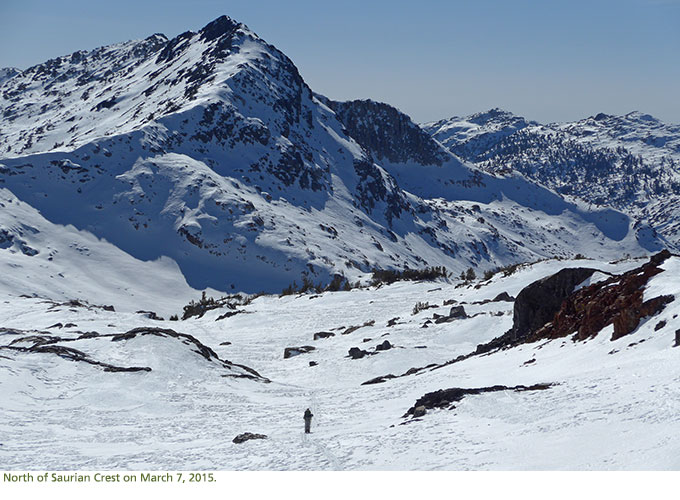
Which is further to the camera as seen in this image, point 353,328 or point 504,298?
point 353,328

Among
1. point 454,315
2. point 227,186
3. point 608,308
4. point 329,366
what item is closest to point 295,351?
point 329,366

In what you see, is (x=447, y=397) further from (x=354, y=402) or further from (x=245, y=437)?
(x=354, y=402)

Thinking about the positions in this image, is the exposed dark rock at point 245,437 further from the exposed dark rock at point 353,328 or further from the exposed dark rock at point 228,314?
the exposed dark rock at point 228,314

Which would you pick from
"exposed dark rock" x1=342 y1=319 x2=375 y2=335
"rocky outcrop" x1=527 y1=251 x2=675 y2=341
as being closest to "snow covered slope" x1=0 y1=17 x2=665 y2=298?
"exposed dark rock" x1=342 y1=319 x2=375 y2=335

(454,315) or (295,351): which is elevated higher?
(454,315)

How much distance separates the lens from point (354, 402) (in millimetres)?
23844

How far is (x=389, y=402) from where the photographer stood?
74.6 feet

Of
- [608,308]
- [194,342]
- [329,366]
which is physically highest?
[608,308]

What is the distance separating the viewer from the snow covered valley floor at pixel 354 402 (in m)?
13.7

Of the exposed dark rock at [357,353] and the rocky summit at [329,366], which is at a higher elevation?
the rocky summit at [329,366]

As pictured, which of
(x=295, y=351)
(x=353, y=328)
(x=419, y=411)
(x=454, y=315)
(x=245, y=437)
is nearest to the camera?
(x=245, y=437)

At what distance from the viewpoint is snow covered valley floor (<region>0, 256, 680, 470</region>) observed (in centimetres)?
1373

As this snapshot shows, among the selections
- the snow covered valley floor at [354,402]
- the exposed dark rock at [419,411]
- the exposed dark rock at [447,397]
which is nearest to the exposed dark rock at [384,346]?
the snow covered valley floor at [354,402]

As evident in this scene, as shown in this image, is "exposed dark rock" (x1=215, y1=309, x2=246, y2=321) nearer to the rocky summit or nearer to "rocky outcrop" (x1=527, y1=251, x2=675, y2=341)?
the rocky summit
